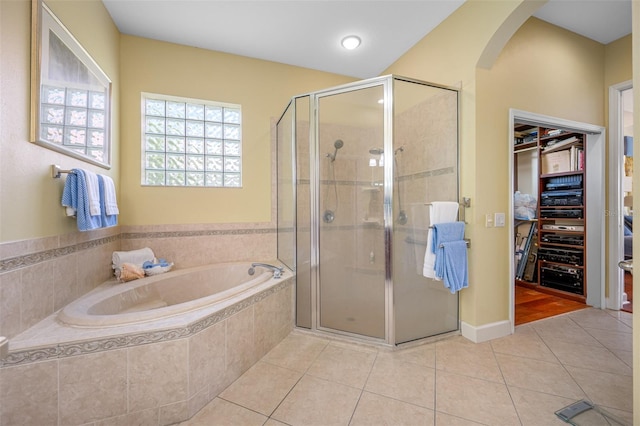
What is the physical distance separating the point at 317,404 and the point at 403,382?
0.55m

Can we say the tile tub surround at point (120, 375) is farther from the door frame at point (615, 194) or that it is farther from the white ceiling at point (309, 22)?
the door frame at point (615, 194)

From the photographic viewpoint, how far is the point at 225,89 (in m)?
2.81

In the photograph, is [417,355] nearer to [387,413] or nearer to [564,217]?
[387,413]

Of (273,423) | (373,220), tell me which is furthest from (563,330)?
(273,423)

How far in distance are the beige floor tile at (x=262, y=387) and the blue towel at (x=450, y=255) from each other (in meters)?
1.24

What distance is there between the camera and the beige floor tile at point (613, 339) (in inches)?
77.1

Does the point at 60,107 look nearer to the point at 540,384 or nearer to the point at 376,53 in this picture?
the point at 376,53

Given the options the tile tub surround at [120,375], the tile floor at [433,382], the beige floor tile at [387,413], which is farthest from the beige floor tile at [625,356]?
the tile tub surround at [120,375]

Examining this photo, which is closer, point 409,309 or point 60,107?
point 60,107

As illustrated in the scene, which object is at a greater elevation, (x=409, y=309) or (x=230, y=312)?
(x=230, y=312)

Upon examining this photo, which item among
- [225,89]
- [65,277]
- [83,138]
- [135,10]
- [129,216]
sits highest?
[135,10]

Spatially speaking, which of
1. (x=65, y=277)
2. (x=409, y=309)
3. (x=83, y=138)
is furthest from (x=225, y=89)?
(x=409, y=309)

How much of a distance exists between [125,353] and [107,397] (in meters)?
0.20

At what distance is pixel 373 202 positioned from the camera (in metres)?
2.10
